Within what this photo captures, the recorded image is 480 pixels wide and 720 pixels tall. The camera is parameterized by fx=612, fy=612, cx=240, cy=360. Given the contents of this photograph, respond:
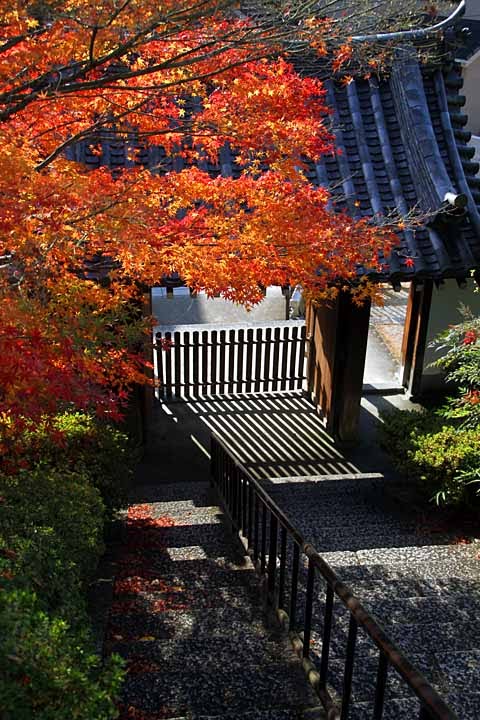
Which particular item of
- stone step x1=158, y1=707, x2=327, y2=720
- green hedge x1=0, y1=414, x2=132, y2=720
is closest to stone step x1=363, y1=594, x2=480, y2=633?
stone step x1=158, y1=707, x2=327, y2=720

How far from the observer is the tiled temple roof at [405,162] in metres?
8.34

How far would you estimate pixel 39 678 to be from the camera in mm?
2500

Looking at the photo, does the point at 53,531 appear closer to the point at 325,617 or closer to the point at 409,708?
the point at 325,617

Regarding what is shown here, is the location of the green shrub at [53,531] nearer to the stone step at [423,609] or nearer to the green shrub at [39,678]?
the green shrub at [39,678]

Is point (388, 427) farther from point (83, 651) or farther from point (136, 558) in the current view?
point (83, 651)

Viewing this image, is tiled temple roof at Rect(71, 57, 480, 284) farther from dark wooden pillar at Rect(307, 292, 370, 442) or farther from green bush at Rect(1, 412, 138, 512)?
green bush at Rect(1, 412, 138, 512)

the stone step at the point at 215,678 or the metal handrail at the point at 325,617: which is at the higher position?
the metal handrail at the point at 325,617

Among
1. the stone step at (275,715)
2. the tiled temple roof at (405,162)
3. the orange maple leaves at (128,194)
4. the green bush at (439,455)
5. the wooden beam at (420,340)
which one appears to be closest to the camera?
the stone step at (275,715)

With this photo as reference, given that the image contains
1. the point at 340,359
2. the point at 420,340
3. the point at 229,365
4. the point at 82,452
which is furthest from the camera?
the point at 229,365

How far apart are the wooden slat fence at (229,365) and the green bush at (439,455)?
3.98 meters

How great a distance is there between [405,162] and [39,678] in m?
8.48

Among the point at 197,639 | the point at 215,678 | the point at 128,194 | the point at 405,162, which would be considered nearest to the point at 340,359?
the point at 405,162

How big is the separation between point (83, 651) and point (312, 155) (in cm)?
540

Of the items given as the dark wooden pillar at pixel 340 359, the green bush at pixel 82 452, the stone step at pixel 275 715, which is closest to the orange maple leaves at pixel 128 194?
the green bush at pixel 82 452
